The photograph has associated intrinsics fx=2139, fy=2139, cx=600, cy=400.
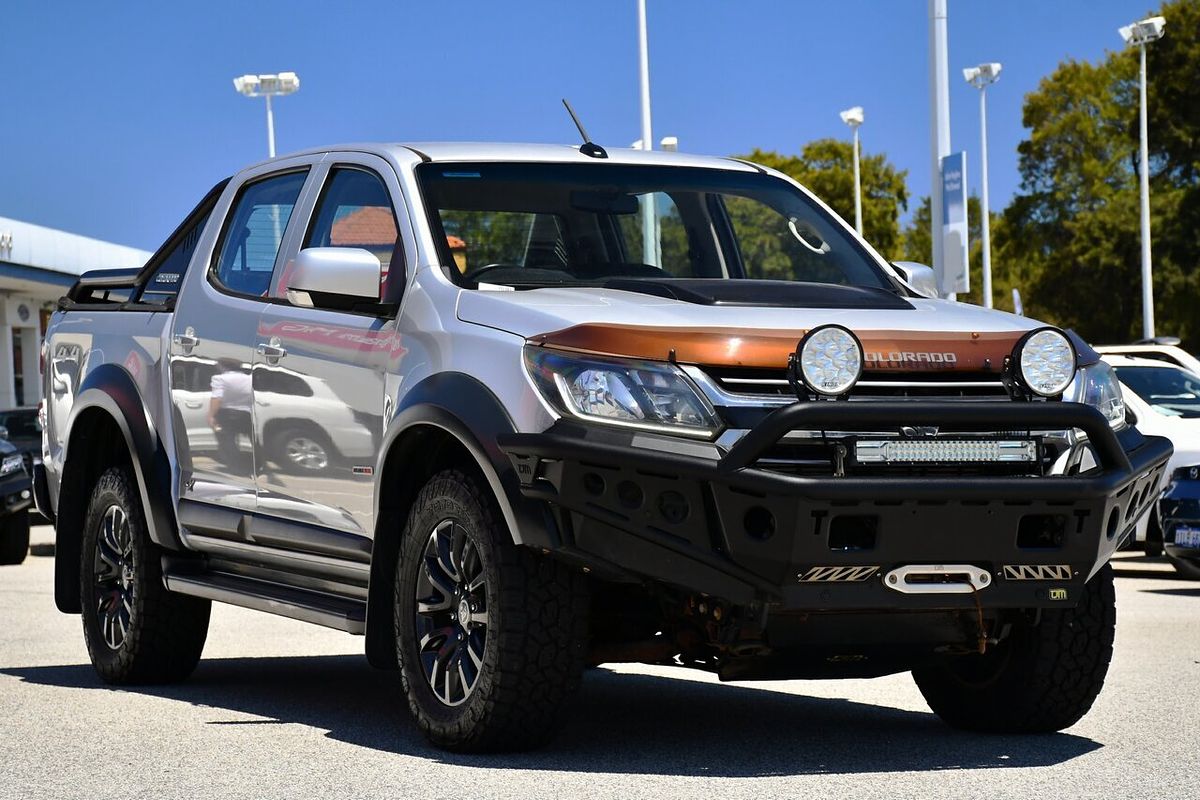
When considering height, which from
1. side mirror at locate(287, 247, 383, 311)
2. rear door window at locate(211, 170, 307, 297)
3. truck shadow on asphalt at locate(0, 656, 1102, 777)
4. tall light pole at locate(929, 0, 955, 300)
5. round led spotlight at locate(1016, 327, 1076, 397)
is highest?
tall light pole at locate(929, 0, 955, 300)

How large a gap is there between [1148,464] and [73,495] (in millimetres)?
4980

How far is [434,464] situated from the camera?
22.1ft

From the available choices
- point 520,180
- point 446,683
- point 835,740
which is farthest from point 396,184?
point 835,740

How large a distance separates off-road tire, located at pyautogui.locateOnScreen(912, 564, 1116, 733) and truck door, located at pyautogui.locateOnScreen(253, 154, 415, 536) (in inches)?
82.0

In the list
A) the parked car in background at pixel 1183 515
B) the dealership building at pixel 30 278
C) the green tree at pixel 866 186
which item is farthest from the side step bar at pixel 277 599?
the green tree at pixel 866 186

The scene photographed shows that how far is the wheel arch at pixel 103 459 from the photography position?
8508 mm

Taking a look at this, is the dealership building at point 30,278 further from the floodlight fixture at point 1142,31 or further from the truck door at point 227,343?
the truck door at point 227,343

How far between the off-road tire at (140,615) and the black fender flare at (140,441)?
0.12 m

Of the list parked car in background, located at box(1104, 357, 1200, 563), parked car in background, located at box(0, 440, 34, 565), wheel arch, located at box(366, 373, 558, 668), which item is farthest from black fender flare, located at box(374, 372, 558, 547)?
parked car in background, located at box(0, 440, 34, 565)

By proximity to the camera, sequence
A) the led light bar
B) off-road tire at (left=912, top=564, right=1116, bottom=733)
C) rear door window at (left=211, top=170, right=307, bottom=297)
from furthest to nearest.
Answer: rear door window at (left=211, top=170, right=307, bottom=297) → off-road tire at (left=912, top=564, right=1116, bottom=733) → the led light bar

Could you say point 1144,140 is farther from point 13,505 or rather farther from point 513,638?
point 513,638

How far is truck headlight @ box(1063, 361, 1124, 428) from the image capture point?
6.21 meters

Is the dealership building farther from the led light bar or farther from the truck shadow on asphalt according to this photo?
the led light bar

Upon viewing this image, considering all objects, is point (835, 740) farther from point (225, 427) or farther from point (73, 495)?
point (73, 495)
